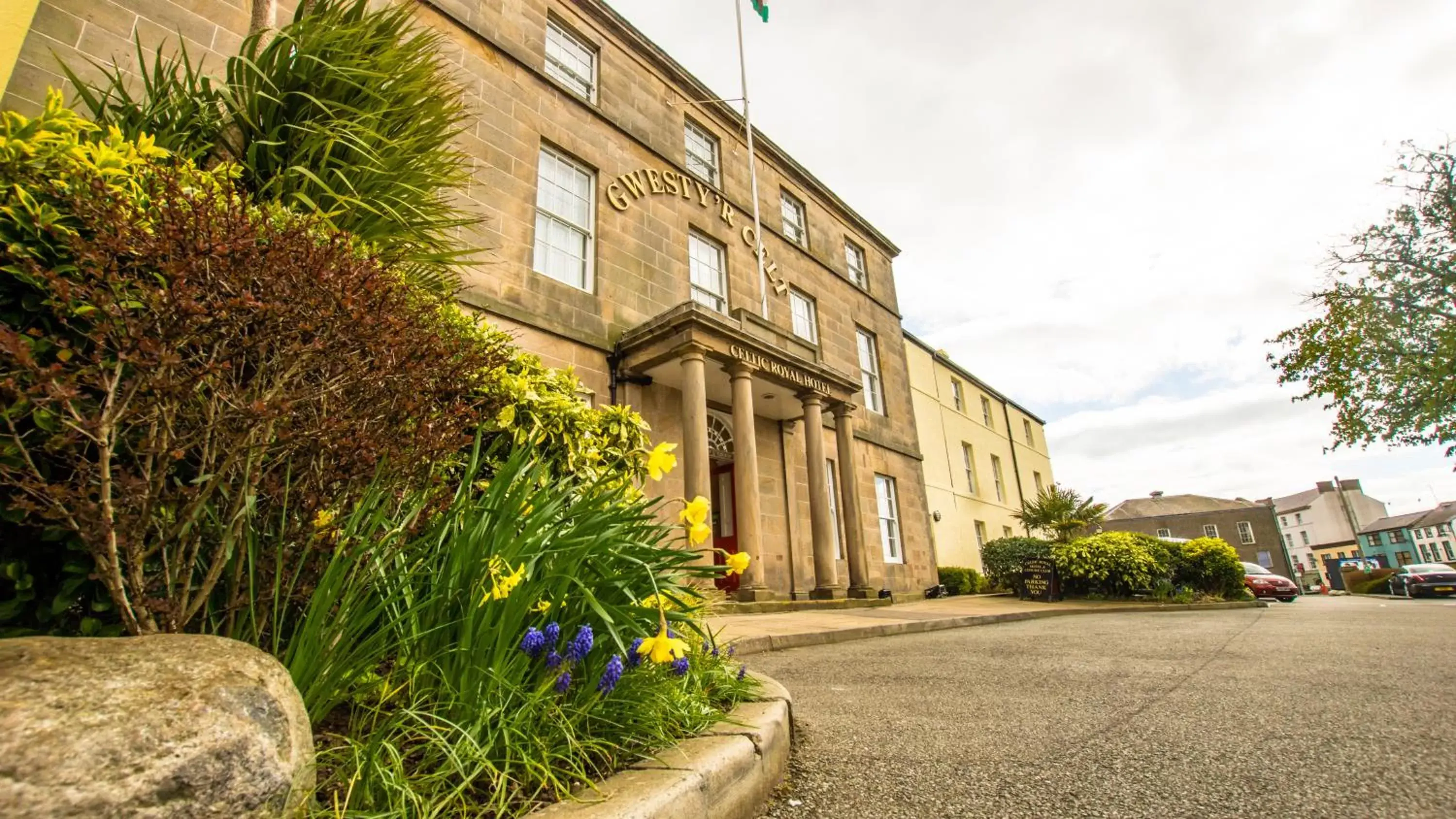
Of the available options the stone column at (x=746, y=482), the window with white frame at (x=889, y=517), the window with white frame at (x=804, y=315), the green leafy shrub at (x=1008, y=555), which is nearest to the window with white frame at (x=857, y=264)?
the window with white frame at (x=804, y=315)

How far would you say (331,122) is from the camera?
4.01 meters

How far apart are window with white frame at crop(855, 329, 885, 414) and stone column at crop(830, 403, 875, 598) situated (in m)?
3.21

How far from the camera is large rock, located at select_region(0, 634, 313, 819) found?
990mm

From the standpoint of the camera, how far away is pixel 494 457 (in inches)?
152

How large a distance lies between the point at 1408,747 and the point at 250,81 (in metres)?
6.64

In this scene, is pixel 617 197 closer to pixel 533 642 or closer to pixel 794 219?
pixel 794 219

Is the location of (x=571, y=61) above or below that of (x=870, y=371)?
above

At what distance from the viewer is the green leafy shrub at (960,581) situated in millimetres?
17016

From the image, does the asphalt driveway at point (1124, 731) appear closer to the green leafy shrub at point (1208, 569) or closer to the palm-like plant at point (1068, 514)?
the green leafy shrub at point (1208, 569)

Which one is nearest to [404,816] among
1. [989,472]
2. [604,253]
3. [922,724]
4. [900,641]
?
[922,724]

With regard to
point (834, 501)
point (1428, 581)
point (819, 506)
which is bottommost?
point (1428, 581)

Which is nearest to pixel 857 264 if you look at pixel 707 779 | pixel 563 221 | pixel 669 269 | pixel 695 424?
pixel 669 269

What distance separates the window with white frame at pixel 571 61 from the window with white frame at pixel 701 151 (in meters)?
2.20

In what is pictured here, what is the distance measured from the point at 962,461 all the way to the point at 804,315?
960 cm
